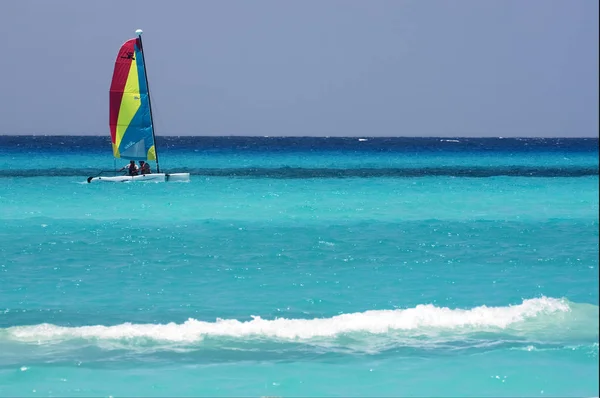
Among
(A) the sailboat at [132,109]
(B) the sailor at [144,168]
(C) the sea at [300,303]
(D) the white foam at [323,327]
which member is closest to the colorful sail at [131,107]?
(A) the sailboat at [132,109]

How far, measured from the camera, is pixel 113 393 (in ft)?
29.2

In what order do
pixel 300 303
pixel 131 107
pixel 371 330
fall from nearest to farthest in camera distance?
pixel 371 330 < pixel 300 303 < pixel 131 107

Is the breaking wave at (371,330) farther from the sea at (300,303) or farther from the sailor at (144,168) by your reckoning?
the sailor at (144,168)

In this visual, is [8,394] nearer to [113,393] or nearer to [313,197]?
[113,393]

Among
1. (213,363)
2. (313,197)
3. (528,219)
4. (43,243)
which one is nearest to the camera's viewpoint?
(213,363)

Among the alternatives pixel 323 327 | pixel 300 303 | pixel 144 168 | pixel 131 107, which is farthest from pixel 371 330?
pixel 131 107

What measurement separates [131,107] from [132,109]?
127 mm

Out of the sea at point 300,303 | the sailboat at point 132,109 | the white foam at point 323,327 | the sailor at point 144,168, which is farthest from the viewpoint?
the sailor at point 144,168

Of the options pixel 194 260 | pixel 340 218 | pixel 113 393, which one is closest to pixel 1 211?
pixel 340 218

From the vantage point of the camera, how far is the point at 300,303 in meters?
13.0

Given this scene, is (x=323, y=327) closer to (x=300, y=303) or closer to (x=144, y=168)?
(x=300, y=303)

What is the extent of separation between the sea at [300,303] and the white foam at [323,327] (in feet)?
0.13

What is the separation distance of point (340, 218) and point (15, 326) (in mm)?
14414

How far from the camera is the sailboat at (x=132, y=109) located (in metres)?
39.4
